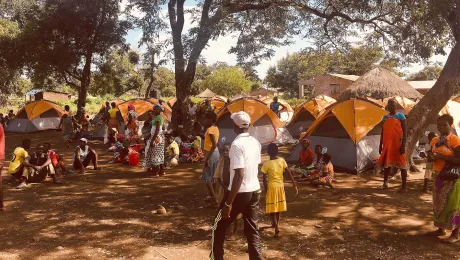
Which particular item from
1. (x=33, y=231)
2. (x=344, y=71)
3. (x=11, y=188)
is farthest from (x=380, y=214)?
(x=344, y=71)

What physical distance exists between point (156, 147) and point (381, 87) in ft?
49.6

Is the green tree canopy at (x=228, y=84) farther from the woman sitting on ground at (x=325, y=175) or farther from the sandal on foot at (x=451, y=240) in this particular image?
the sandal on foot at (x=451, y=240)

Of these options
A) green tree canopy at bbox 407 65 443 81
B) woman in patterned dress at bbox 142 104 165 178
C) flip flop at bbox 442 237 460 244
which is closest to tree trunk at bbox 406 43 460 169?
flip flop at bbox 442 237 460 244

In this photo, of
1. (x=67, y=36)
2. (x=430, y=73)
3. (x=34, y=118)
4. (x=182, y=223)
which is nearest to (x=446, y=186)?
(x=182, y=223)

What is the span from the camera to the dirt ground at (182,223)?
4.54 meters

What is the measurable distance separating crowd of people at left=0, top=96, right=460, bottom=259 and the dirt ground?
0.37 metres

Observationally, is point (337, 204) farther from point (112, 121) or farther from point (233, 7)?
point (112, 121)

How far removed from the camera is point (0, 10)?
29828 mm

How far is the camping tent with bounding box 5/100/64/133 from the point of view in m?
17.0

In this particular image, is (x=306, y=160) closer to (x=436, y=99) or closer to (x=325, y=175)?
(x=325, y=175)

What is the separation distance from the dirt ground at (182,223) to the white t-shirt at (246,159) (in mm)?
1272

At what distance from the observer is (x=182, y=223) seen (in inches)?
219

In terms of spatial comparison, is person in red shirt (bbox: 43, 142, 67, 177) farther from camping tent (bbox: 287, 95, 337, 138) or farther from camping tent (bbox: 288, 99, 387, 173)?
camping tent (bbox: 287, 95, 337, 138)

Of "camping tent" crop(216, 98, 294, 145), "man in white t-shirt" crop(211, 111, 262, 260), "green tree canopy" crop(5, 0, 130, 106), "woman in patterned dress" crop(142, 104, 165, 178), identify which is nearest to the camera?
"man in white t-shirt" crop(211, 111, 262, 260)
